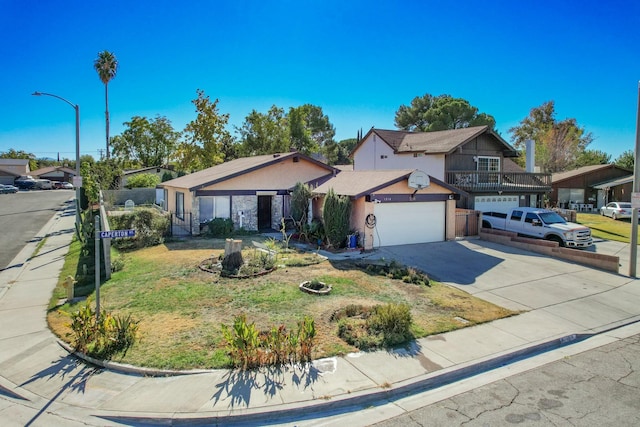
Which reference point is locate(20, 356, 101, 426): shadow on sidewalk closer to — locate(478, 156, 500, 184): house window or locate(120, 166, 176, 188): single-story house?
locate(478, 156, 500, 184): house window

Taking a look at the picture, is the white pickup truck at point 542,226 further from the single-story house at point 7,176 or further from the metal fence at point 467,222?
the single-story house at point 7,176

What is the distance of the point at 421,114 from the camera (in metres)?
54.6

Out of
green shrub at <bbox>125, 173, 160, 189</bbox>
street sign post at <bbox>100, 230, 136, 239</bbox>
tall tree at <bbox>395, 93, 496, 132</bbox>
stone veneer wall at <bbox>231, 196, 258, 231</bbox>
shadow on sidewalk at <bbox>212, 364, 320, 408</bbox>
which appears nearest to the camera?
shadow on sidewalk at <bbox>212, 364, 320, 408</bbox>

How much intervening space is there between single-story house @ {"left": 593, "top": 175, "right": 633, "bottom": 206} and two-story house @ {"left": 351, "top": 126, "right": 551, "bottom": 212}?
1425cm

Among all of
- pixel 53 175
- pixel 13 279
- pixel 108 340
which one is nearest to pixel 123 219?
pixel 13 279

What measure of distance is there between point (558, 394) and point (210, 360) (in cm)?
573

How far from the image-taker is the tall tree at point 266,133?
145ft

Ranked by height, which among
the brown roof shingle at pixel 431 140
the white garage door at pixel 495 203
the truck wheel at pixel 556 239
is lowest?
the truck wheel at pixel 556 239

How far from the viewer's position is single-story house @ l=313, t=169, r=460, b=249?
17.0 metres

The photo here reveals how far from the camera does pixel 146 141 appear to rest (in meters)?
56.9

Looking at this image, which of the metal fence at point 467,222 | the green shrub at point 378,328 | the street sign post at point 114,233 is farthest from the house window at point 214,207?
the green shrub at point 378,328

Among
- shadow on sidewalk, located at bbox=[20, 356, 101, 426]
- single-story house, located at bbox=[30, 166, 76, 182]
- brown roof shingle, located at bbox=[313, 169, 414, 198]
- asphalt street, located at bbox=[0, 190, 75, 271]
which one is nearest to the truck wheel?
brown roof shingle, located at bbox=[313, 169, 414, 198]

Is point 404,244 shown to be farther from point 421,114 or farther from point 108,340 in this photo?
point 421,114

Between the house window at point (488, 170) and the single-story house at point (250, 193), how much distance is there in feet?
30.6
